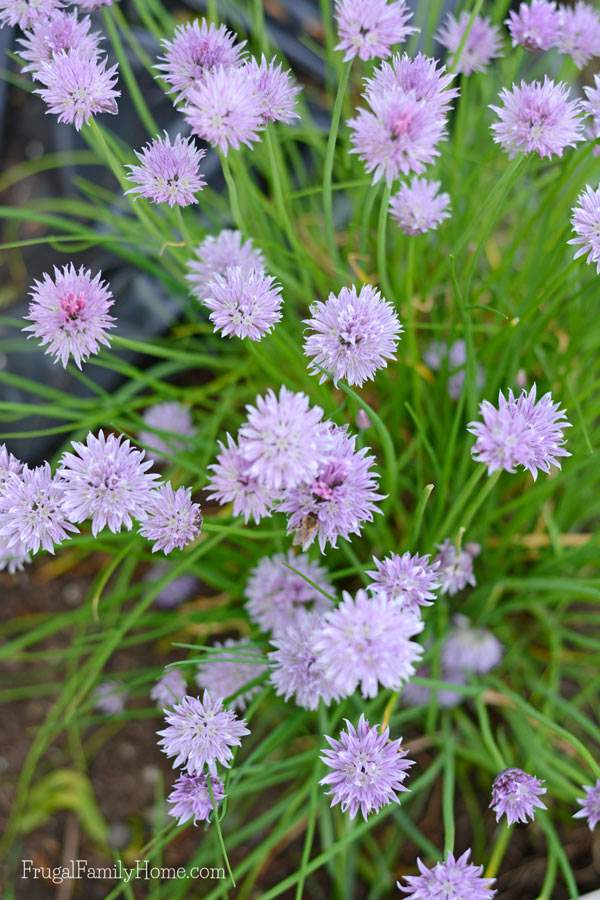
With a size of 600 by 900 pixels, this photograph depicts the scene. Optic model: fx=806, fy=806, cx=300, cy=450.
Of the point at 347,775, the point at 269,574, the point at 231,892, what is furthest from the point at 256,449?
the point at 231,892

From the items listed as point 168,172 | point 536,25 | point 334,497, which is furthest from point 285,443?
point 536,25

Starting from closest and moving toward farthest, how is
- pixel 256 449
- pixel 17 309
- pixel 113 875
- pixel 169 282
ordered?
1. pixel 256 449
2. pixel 169 282
3. pixel 113 875
4. pixel 17 309

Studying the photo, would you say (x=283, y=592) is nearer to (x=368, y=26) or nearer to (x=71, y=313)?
(x=71, y=313)

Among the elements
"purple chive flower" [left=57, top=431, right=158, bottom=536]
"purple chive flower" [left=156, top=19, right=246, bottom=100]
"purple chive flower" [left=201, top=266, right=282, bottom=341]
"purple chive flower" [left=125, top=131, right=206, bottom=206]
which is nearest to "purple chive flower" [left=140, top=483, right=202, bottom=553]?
"purple chive flower" [left=57, top=431, right=158, bottom=536]

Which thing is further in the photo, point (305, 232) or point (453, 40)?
point (305, 232)

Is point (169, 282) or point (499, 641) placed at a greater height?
point (169, 282)

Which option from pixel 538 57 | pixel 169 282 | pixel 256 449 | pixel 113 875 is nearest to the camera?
pixel 256 449

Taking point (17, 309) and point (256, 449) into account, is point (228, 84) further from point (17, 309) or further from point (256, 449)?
point (17, 309)

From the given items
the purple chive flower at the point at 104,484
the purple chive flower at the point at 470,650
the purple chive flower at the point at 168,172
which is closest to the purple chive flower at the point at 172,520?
the purple chive flower at the point at 104,484
